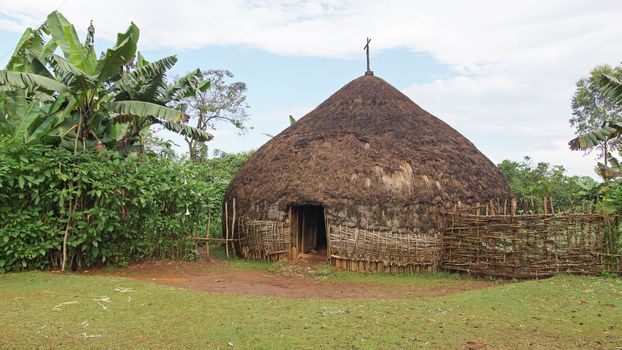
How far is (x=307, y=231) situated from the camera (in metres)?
14.8

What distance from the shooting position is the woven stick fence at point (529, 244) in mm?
9805

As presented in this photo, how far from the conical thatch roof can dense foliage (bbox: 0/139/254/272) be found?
7.55 ft

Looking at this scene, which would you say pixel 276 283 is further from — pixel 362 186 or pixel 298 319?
pixel 298 319

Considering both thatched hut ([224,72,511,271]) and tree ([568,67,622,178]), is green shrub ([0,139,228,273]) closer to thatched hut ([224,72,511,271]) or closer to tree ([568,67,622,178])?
thatched hut ([224,72,511,271])

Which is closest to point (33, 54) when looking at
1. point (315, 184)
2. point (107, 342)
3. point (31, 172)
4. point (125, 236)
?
point (31, 172)

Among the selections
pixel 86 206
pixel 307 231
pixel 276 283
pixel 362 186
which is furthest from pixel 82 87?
pixel 307 231

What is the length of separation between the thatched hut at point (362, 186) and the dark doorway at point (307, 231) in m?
0.03

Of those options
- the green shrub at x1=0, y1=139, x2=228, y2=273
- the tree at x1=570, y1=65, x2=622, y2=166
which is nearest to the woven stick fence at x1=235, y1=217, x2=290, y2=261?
the green shrub at x1=0, y1=139, x2=228, y2=273

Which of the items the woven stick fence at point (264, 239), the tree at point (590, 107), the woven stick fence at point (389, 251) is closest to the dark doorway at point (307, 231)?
the woven stick fence at point (264, 239)

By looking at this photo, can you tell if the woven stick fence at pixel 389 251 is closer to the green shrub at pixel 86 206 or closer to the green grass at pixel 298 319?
the green grass at pixel 298 319

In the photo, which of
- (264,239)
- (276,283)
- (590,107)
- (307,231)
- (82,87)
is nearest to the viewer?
(82,87)

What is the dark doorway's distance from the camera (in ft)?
43.2

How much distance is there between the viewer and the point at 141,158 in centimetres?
1211

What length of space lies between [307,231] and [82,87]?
284 inches
